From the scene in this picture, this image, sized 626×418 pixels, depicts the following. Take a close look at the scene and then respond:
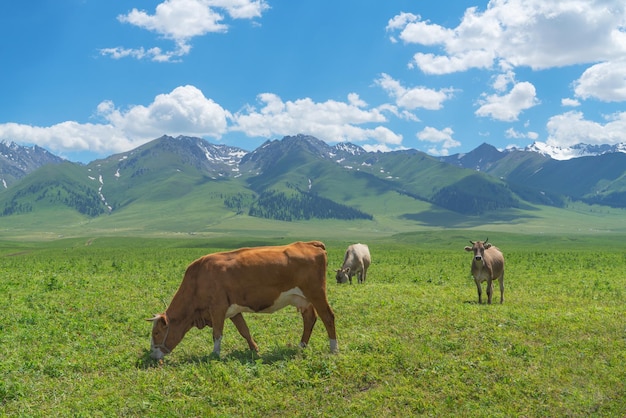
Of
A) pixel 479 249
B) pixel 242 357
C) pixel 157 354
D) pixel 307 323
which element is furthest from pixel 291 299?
pixel 479 249

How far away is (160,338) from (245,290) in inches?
123

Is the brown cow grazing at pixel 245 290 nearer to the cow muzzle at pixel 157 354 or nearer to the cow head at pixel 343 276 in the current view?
the cow muzzle at pixel 157 354

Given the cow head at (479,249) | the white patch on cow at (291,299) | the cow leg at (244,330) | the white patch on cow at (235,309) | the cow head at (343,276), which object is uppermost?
the cow head at (479,249)

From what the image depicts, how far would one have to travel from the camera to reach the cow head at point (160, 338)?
14.3 m

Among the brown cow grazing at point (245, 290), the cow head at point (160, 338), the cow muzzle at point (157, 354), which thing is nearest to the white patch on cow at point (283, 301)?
the brown cow grazing at point (245, 290)

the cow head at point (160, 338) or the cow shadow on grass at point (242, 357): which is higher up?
the cow head at point (160, 338)

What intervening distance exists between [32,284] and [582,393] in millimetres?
29500

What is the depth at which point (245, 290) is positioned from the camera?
1402 cm

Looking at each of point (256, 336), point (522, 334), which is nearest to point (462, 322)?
point (522, 334)

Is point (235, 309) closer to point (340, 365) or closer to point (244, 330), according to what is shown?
point (244, 330)

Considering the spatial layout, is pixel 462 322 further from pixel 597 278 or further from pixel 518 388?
pixel 597 278

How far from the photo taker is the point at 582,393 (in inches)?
452

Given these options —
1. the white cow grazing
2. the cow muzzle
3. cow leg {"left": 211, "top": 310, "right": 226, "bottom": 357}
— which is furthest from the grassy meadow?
the white cow grazing

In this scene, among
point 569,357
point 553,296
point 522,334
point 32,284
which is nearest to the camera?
point 569,357
